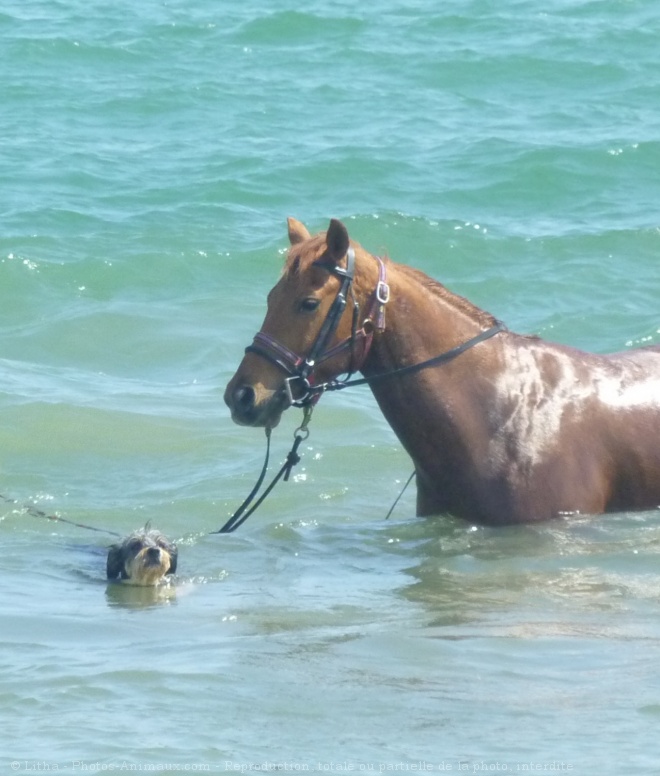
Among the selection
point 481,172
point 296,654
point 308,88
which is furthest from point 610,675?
point 308,88

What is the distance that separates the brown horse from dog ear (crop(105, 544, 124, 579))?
883 mm

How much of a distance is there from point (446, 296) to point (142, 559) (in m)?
1.48

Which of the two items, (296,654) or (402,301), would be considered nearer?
(296,654)

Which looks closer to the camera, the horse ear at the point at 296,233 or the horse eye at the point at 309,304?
the horse eye at the point at 309,304

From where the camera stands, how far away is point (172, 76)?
1795 cm

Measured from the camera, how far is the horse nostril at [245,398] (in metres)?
5.21

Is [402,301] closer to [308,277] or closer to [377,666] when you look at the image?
[308,277]

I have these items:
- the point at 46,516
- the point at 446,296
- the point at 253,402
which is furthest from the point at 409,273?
the point at 46,516

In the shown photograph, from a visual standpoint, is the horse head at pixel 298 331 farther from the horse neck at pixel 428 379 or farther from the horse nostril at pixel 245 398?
the horse neck at pixel 428 379

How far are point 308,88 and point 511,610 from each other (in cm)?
1336

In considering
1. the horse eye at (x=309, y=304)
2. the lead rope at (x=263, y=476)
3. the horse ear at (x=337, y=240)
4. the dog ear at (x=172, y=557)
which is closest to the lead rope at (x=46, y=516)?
the lead rope at (x=263, y=476)

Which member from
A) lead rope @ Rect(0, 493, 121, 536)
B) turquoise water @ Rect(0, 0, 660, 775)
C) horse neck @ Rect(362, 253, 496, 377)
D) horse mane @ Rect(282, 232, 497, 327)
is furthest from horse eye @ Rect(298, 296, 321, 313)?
lead rope @ Rect(0, 493, 121, 536)

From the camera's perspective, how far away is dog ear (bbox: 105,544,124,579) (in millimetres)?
5738

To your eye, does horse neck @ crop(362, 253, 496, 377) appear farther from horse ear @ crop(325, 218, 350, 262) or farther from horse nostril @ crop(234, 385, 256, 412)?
horse nostril @ crop(234, 385, 256, 412)
